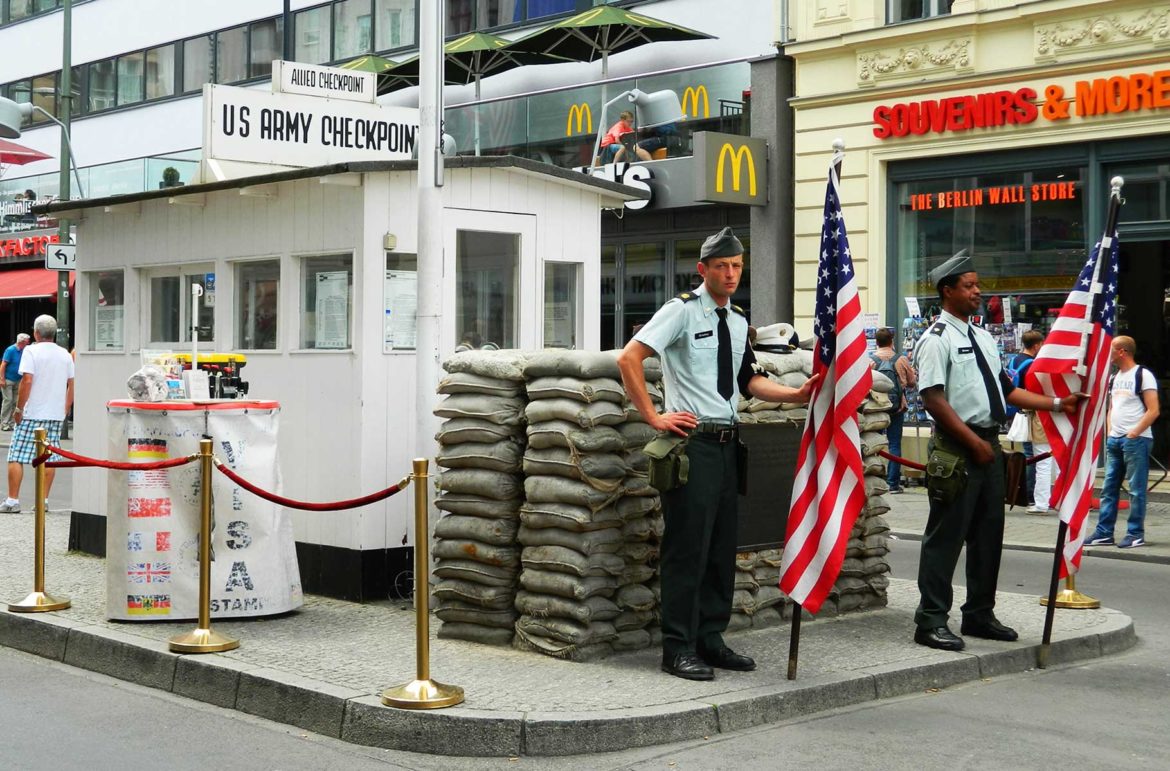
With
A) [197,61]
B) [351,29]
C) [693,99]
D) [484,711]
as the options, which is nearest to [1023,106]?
[693,99]

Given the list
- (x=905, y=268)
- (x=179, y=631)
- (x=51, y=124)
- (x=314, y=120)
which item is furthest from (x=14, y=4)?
(x=179, y=631)

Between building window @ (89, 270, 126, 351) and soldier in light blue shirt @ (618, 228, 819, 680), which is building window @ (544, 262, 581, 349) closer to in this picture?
soldier in light blue shirt @ (618, 228, 819, 680)

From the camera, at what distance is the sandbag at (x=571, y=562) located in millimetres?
7441

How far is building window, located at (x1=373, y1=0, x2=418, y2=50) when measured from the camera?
29.4 m

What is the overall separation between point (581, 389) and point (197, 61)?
29.8m

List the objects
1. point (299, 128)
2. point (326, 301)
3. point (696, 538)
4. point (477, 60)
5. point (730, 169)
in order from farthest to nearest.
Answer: point (477, 60)
point (730, 169)
point (299, 128)
point (326, 301)
point (696, 538)

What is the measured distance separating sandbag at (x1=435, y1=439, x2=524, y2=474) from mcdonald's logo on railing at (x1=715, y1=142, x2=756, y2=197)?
1333cm

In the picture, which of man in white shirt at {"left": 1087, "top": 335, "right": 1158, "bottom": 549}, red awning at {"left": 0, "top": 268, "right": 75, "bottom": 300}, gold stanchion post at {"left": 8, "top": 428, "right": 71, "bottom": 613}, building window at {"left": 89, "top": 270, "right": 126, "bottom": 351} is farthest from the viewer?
red awning at {"left": 0, "top": 268, "right": 75, "bottom": 300}

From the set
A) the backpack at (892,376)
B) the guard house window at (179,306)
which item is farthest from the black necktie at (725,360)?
the backpack at (892,376)

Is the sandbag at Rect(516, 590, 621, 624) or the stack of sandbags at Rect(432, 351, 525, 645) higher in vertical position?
the stack of sandbags at Rect(432, 351, 525, 645)

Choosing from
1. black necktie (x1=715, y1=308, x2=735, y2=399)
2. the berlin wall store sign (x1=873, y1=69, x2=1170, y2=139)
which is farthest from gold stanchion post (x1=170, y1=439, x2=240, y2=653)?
the berlin wall store sign (x1=873, y1=69, x2=1170, y2=139)

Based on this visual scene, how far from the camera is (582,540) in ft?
24.6

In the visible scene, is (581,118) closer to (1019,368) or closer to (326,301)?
(1019,368)

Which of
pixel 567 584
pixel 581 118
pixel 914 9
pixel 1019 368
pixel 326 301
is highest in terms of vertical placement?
pixel 914 9
